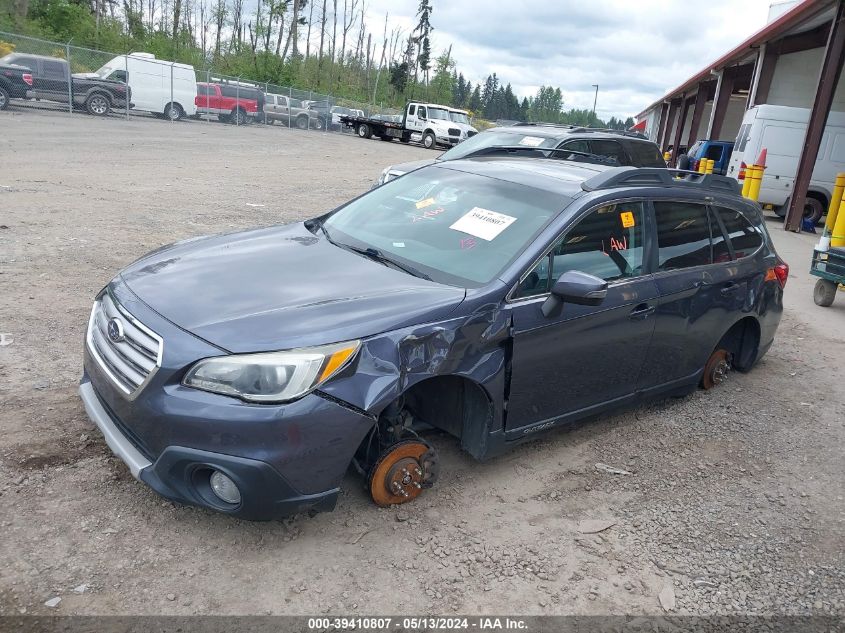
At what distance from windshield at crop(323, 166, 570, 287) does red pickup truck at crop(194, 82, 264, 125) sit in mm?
30526

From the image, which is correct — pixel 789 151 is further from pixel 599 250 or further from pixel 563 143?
pixel 599 250

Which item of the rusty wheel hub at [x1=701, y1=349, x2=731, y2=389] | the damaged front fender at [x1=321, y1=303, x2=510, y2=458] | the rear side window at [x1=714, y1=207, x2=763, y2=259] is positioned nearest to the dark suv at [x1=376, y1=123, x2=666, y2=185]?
the rear side window at [x1=714, y1=207, x2=763, y2=259]

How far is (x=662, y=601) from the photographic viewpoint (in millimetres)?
2918

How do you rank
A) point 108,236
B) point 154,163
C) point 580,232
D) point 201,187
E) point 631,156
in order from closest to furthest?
point 580,232, point 108,236, point 631,156, point 201,187, point 154,163

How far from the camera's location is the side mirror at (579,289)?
10.9ft

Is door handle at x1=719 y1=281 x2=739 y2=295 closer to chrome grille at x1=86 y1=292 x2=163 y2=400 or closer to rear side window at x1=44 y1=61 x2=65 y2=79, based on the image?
chrome grille at x1=86 y1=292 x2=163 y2=400

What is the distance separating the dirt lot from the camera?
8.95ft

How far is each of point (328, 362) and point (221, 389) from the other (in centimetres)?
43

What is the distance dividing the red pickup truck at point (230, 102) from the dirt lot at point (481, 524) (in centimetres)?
2909

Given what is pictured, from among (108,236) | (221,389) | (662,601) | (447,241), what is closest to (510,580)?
(662,601)

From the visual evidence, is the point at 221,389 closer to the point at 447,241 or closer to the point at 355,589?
the point at 355,589

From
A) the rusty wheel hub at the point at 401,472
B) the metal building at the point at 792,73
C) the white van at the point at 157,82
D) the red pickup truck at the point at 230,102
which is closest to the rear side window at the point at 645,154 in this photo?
the metal building at the point at 792,73

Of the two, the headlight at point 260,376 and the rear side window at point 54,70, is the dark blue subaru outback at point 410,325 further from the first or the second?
the rear side window at point 54,70

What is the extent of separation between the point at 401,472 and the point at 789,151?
17.0m
